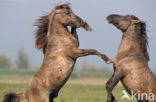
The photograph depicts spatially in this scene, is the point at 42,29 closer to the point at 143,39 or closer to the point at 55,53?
the point at 55,53

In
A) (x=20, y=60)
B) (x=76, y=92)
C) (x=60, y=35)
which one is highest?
(x=60, y=35)

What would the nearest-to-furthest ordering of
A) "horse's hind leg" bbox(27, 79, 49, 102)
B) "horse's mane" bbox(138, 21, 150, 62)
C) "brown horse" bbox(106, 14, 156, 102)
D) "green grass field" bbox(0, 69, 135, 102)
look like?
"horse's hind leg" bbox(27, 79, 49, 102) → "brown horse" bbox(106, 14, 156, 102) → "horse's mane" bbox(138, 21, 150, 62) → "green grass field" bbox(0, 69, 135, 102)

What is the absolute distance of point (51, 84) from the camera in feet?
35.1

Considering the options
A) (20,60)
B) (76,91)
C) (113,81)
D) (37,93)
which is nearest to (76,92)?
(76,91)

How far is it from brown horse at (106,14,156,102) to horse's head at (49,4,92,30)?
1.11 metres

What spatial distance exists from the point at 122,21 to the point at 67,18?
148cm

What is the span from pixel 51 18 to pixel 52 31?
34cm

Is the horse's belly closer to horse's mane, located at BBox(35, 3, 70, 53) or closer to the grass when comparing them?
horse's mane, located at BBox(35, 3, 70, 53)

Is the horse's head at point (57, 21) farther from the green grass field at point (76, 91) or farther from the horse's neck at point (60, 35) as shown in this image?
the green grass field at point (76, 91)

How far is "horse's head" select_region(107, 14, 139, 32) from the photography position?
1152 centimetres

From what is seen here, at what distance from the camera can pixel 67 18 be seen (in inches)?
442

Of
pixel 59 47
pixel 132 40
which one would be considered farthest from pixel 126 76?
pixel 59 47

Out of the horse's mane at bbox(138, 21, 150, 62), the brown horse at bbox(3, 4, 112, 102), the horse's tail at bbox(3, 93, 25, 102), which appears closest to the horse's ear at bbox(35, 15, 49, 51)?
the brown horse at bbox(3, 4, 112, 102)

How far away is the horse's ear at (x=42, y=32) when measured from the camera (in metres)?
11.3
